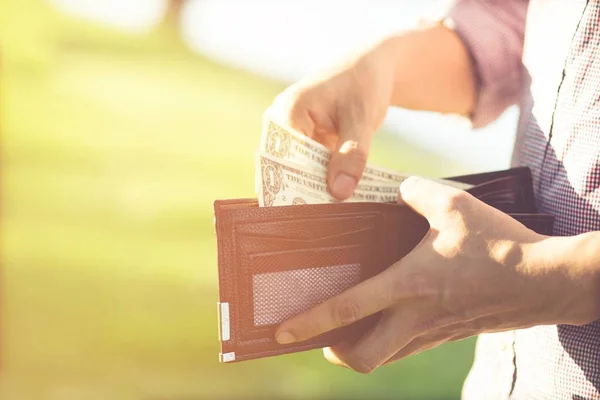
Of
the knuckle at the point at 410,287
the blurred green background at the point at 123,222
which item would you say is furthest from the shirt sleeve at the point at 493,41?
the blurred green background at the point at 123,222

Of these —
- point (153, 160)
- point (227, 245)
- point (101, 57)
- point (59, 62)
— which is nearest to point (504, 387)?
point (227, 245)

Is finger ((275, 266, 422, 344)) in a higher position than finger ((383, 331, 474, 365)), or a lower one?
higher

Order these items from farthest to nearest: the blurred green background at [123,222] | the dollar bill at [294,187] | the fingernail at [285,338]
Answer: the blurred green background at [123,222] → the dollar bill at [294,187] → the fingernail at [285,338]

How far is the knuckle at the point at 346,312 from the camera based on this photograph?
2.58 feet

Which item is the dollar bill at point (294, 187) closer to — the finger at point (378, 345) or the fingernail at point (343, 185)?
the fingernail at point (343, 185)

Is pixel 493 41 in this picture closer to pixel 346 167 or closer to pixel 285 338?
pixel 346 167

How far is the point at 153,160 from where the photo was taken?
4.73 m

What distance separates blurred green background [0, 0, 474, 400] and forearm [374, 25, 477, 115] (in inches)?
90.5

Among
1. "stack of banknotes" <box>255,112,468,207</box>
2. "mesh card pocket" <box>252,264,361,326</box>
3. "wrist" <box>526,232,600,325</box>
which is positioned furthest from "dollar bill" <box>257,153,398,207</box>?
"wrist" <box>526,232,600,325</box>

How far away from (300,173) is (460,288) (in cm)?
34

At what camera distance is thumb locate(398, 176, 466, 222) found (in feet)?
2.56

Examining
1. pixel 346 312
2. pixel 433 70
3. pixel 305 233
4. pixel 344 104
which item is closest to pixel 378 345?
pixel 346 312

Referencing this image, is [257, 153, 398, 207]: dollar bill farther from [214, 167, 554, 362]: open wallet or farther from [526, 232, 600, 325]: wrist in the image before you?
[526, 232, 600, 325]: wrist

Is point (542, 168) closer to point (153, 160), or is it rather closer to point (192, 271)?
point (192, 271)
